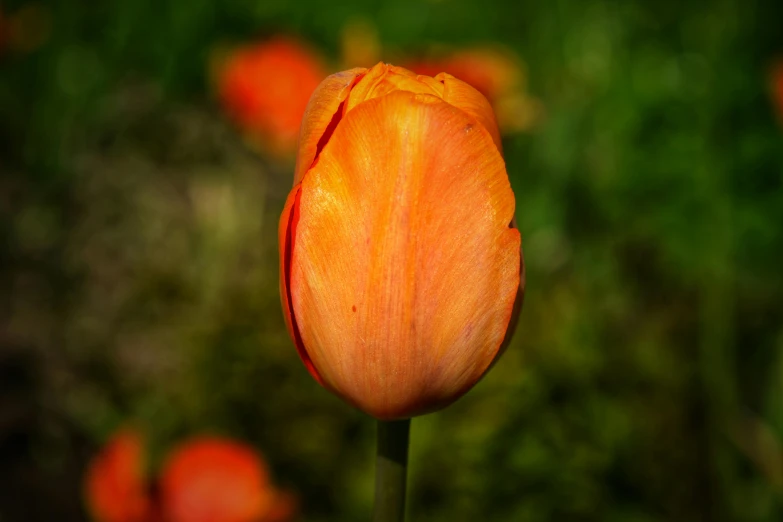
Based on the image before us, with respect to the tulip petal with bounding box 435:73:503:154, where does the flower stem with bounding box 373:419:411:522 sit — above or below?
below

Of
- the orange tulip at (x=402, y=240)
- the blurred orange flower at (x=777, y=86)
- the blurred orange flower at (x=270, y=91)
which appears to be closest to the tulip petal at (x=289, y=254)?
the orange tulip at (x=402, y=240)

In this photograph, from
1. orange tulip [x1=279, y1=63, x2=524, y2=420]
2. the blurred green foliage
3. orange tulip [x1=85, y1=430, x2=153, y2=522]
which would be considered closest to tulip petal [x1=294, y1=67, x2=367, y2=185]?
orange tulip [x1=279, y1=63, x2=524, y2=420]

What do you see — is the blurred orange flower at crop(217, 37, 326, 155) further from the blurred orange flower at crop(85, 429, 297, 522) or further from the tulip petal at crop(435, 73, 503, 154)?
the tulip petal at crop(435, 73, 503, 154)

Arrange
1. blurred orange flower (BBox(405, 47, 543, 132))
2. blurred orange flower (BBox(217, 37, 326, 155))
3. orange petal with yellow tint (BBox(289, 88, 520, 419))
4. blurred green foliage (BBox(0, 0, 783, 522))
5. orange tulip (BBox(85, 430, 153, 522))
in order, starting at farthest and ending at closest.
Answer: blurred orange flower (BBox(217, 37, 326, 155)) → blurred orange flower (BBox(405, 47, 543, 132)) → blurred green foliage (BBox(0, 0, 783, 522)) → orange tulip (BBox(85, 430, 153, 522)) → orange petal with yellow tint (BBox(289, 88, 520, 419))

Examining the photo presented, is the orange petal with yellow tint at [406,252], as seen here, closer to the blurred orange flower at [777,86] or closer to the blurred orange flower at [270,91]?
the blurred orange flower at [270,91]

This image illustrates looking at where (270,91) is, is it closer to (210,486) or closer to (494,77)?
(494,77)

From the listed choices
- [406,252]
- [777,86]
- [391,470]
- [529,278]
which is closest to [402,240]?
[406,252]
